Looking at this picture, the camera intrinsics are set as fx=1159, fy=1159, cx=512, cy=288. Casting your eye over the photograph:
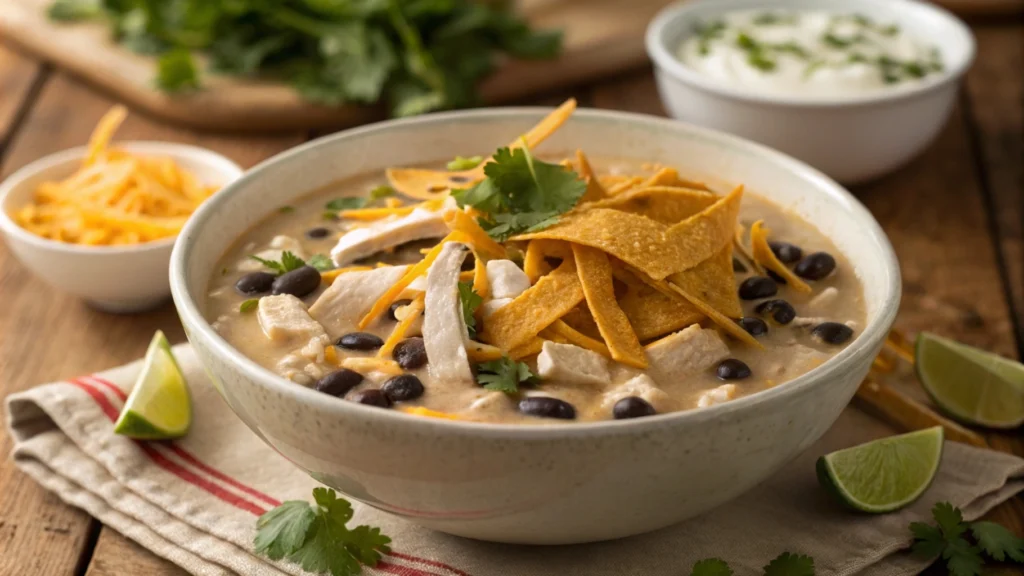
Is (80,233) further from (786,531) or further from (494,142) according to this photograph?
(786,531)

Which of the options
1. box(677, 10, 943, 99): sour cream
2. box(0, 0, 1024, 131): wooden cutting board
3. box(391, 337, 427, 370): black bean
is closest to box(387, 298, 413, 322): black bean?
box(391, 337, 427, 370): black bean

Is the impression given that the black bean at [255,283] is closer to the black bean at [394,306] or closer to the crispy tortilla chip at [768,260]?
the black bean at [394,306]

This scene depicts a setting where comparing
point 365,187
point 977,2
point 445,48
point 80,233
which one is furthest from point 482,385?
point 977,2

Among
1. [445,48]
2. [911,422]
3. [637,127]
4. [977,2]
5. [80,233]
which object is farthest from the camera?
[977,2]

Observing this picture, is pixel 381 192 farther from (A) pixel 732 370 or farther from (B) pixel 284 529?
(A) pixel 732 370

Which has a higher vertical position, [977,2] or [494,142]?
[494,142]

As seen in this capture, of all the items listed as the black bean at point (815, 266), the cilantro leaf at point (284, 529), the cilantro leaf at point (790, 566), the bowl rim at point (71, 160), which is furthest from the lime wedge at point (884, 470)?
the bowl rim at point (71, 160)
